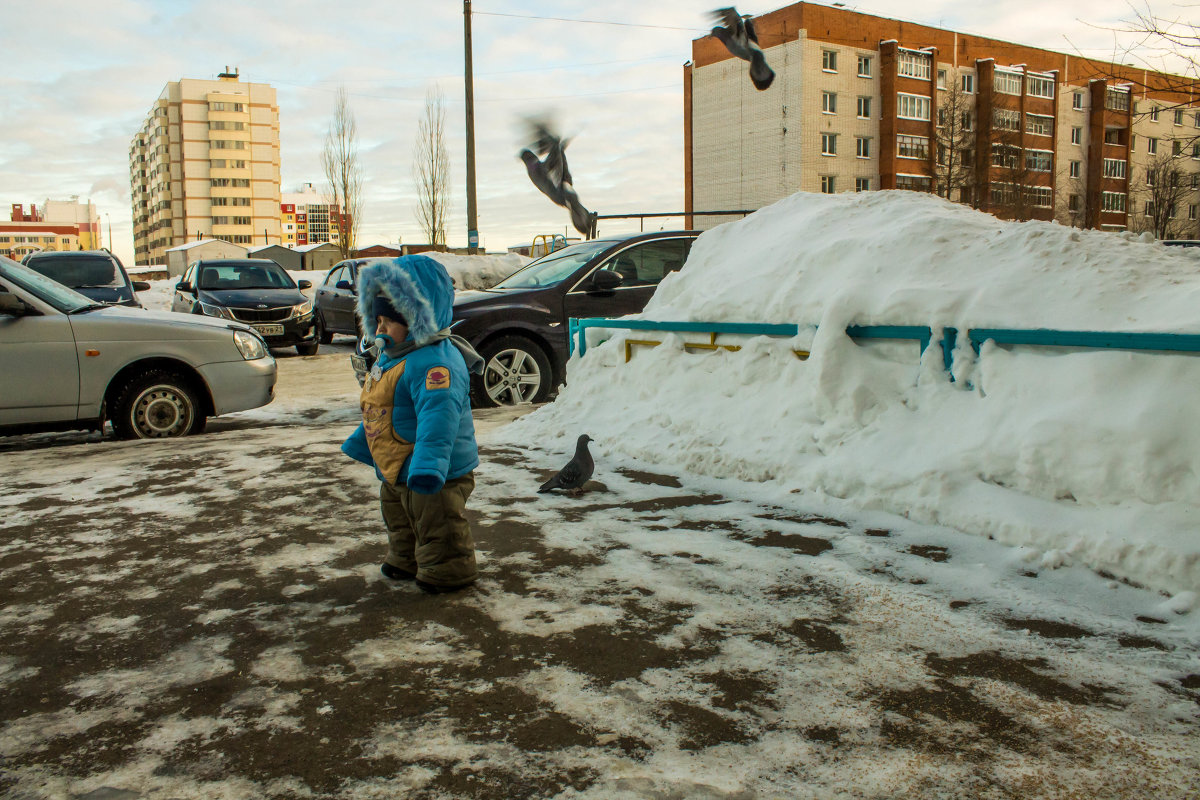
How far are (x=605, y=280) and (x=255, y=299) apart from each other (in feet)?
26.0

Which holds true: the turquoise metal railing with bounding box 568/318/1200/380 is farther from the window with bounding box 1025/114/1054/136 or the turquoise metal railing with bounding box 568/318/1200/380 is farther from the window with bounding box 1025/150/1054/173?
the window with bounding box 1025/114/1054/136

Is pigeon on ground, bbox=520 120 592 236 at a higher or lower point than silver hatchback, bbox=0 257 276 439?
higher

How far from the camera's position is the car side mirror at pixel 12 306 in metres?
6.17

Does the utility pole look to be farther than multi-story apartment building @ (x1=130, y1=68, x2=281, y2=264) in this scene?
No

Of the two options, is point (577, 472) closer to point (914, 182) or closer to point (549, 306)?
point (549, 306)

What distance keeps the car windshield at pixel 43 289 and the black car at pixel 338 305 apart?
22.8ft

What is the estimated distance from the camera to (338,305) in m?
15.4

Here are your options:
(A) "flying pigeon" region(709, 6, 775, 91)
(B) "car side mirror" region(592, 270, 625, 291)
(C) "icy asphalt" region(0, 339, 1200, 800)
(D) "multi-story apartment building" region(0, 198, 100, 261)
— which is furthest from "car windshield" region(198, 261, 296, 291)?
(D) "multi-story apartment building" region(0, 198, 100, 261)

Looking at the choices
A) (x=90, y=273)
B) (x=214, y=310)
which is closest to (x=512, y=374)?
(x=214, y=310)

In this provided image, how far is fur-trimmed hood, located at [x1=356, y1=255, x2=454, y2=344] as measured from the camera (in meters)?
3.16

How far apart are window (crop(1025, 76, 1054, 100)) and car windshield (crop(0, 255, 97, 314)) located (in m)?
58.8

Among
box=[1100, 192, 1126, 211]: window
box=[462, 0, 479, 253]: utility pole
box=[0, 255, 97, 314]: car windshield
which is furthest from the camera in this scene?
box=[1100, 192, 1126, 211]: window

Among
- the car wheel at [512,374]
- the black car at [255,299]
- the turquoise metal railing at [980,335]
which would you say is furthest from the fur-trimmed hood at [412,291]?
the black car at [255,299]

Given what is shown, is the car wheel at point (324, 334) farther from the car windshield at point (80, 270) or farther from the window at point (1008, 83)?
the window at point (1008, 83)
